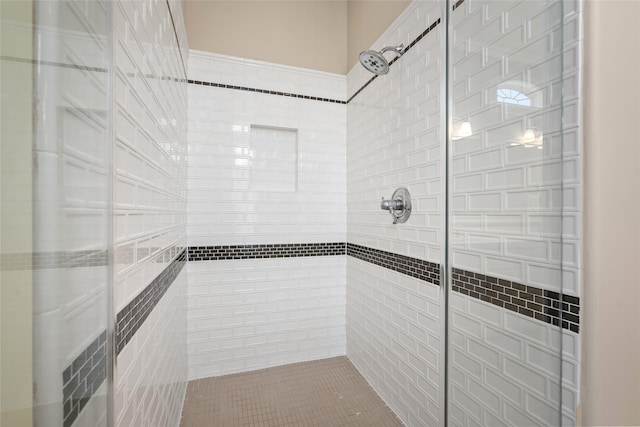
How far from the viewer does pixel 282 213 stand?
2250 millimetres

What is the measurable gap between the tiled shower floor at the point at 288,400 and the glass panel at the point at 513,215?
99cm

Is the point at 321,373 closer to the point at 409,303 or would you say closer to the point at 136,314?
the point at 409,303

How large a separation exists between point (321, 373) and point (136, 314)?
63.1 inches

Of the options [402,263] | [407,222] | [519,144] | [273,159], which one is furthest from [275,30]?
[519,144]

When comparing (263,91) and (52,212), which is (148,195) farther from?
(263,91)

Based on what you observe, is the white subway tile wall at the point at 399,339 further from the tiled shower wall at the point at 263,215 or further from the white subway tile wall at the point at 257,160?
the white subway tile wall at the point at 257,160

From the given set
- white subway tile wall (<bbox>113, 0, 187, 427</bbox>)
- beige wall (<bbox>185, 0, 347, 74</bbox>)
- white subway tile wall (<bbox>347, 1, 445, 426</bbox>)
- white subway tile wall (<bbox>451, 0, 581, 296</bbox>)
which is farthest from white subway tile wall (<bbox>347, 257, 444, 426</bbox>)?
beige wall (<bbox>185, 0, 347, 74</bbox>)

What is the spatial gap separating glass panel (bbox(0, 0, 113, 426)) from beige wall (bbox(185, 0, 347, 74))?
1.76 m

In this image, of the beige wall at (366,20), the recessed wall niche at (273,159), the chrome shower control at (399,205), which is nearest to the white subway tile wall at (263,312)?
the recessed wall niche at (273,159)

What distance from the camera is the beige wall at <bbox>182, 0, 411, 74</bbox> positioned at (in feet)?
6.79

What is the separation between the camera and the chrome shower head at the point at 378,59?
1.60 m

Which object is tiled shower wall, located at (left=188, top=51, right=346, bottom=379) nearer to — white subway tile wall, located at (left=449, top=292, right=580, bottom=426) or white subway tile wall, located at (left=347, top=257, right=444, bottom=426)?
white subway tile wall, located at (left=347, top=257, right=444, bottom=426)

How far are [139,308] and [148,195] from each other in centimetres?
39

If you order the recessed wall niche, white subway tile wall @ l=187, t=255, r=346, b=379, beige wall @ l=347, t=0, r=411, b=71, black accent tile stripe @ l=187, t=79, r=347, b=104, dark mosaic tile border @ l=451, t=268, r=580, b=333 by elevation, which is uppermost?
beige wall @ l=347, t=0, r=411, b=71
